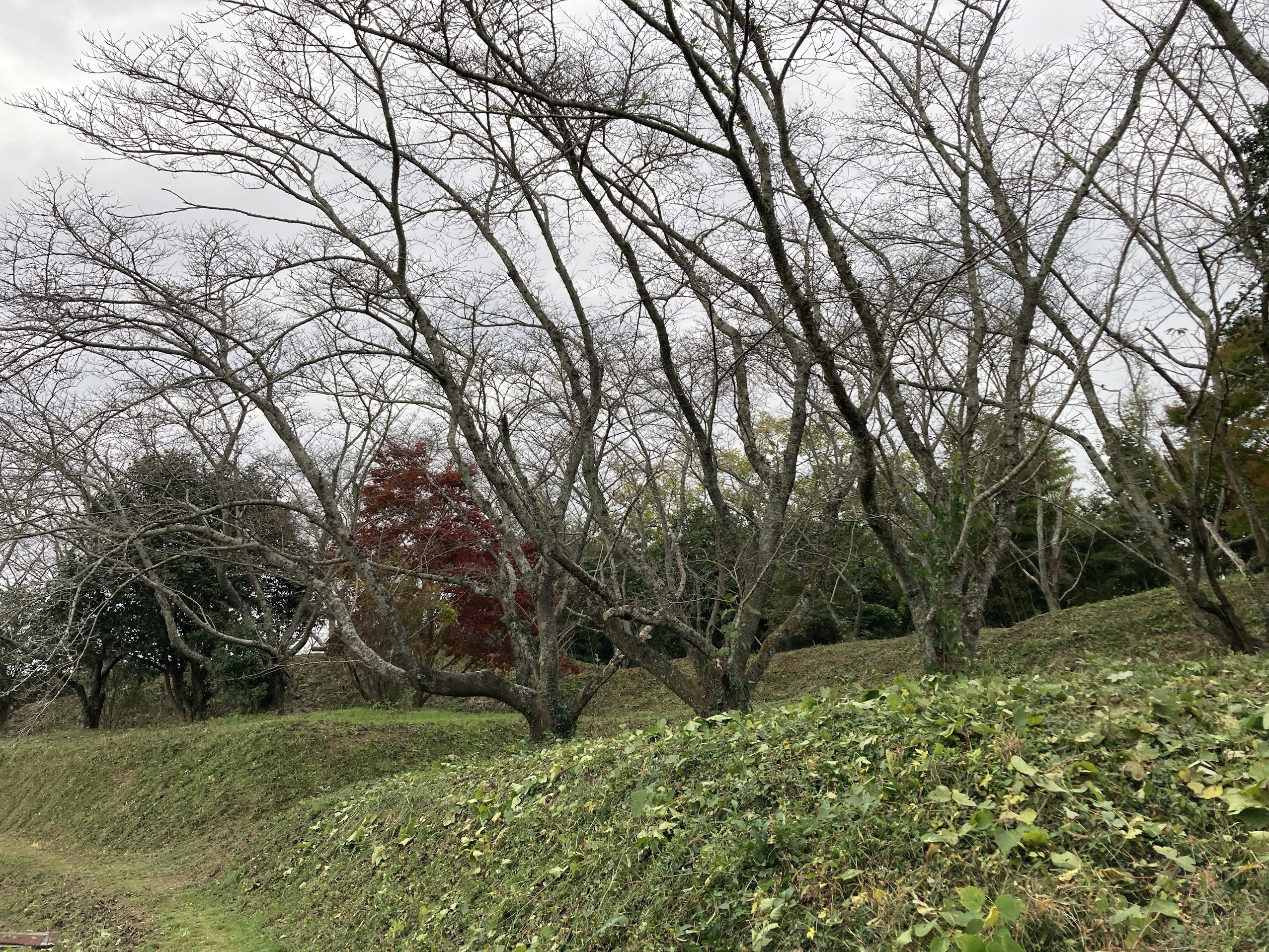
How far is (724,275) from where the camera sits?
5645mm

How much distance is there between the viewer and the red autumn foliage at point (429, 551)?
14109 mm

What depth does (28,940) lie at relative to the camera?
5773 millimetres

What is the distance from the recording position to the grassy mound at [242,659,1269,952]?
2088 millimetres

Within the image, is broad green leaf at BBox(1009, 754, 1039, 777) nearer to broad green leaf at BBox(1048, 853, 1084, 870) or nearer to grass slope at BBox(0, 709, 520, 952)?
broad green leaf at BBox(1048, 853, 1084, 870)

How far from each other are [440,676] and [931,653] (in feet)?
15.1

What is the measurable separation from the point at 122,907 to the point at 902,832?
23.8 ft

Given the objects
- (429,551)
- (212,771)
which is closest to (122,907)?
(212,771)

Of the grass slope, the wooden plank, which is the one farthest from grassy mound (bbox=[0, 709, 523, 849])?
the wooden plank

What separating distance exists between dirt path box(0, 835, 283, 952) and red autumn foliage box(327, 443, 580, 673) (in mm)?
5811

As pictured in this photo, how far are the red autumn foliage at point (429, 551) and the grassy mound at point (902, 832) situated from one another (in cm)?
941

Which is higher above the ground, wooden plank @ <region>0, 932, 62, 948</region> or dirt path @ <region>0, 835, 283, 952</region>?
wooden plank @ <region>0, 932, 62, 948</region>

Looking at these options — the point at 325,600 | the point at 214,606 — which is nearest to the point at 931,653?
the point at 325,600

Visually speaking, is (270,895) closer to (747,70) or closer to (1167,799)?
(1167,799)

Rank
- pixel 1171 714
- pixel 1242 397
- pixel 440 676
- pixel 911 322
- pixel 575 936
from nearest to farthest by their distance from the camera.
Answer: pixel 1171 714, pixel 575 936, pixel 911 322, pixel 440 676, pixel 1242 397
